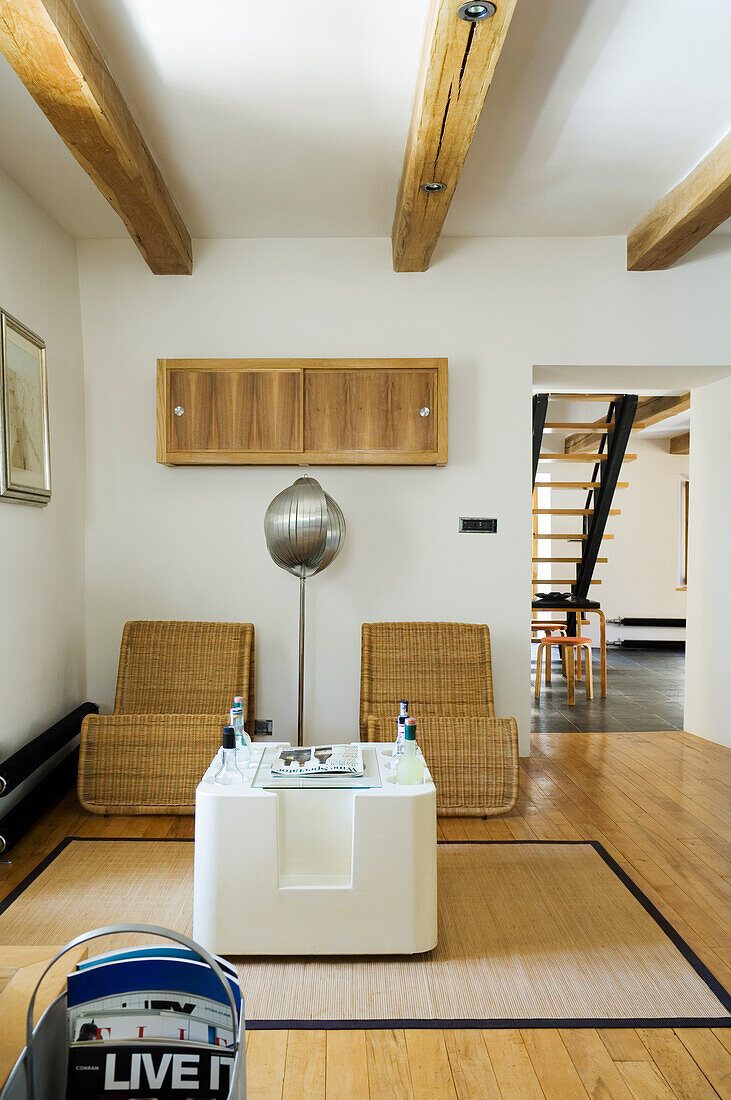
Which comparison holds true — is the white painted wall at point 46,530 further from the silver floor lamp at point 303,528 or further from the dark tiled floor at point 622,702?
the dark tiled floor at point 622,702

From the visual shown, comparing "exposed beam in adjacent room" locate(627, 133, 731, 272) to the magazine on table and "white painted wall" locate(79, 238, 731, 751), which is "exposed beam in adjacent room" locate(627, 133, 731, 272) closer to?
"white painted wall" locate(79, 238, 731, 751)

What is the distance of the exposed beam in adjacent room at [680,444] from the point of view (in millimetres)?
8914

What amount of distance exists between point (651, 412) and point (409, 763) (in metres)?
5.64

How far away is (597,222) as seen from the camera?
3.99 m

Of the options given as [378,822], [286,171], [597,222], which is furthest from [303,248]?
[378,822]

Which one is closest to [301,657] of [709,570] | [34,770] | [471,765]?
[471,765]

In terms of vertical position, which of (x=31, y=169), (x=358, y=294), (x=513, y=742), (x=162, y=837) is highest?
(x=31, y=169)

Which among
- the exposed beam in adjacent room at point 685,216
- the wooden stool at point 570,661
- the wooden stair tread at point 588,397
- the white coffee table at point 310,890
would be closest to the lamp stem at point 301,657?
the white coffee table at point 310,890

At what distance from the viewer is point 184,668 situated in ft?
12.7

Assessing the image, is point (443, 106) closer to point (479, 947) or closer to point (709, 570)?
point (479, 947)

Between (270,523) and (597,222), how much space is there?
2.23 meters

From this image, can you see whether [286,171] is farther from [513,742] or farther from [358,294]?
[513,742]

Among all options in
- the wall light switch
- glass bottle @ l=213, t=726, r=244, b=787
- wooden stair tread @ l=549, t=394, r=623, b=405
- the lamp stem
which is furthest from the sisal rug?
wooden stair tread @ l=549, t=394, r=623, b=405

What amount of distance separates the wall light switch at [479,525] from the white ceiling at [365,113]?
1490mm
